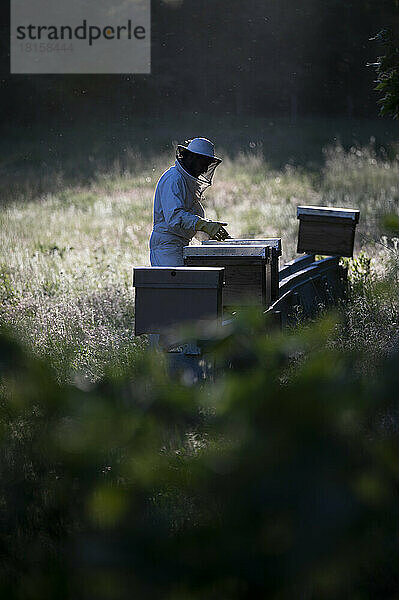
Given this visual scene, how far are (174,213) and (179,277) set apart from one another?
5.81 ft

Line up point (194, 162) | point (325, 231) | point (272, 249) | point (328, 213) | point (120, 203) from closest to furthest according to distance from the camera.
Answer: point (272, 249), point (194, 162), point (328, 213), point (325, 231), point (120, 203)

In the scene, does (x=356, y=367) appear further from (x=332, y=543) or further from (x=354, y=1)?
(x=354, y=1)

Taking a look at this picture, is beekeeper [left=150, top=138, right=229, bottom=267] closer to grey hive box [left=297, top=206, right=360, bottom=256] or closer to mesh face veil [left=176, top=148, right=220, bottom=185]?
mesh face veil [left=176, top=148, right=220, bottom=185]

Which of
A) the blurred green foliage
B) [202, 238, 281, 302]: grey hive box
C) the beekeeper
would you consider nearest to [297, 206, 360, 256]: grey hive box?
the beekeeper

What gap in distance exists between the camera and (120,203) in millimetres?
23250

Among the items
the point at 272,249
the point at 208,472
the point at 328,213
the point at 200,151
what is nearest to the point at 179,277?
the point at 272,249

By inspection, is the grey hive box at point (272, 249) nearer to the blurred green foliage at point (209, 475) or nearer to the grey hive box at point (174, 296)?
the grey hive box at point (174, 296)

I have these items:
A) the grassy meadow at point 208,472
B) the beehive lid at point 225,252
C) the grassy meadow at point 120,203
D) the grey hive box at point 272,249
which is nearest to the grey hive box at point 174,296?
the grassy meadow at point 120,203

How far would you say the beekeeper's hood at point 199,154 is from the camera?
301 inches

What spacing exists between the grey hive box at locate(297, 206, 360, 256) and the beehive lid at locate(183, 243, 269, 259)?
130 inches

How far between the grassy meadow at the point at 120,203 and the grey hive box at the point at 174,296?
344 millimetres

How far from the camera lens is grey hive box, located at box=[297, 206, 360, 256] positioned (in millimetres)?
10078

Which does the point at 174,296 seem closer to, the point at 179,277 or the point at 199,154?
the point at 179,277

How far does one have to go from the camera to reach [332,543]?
108 centimetres
